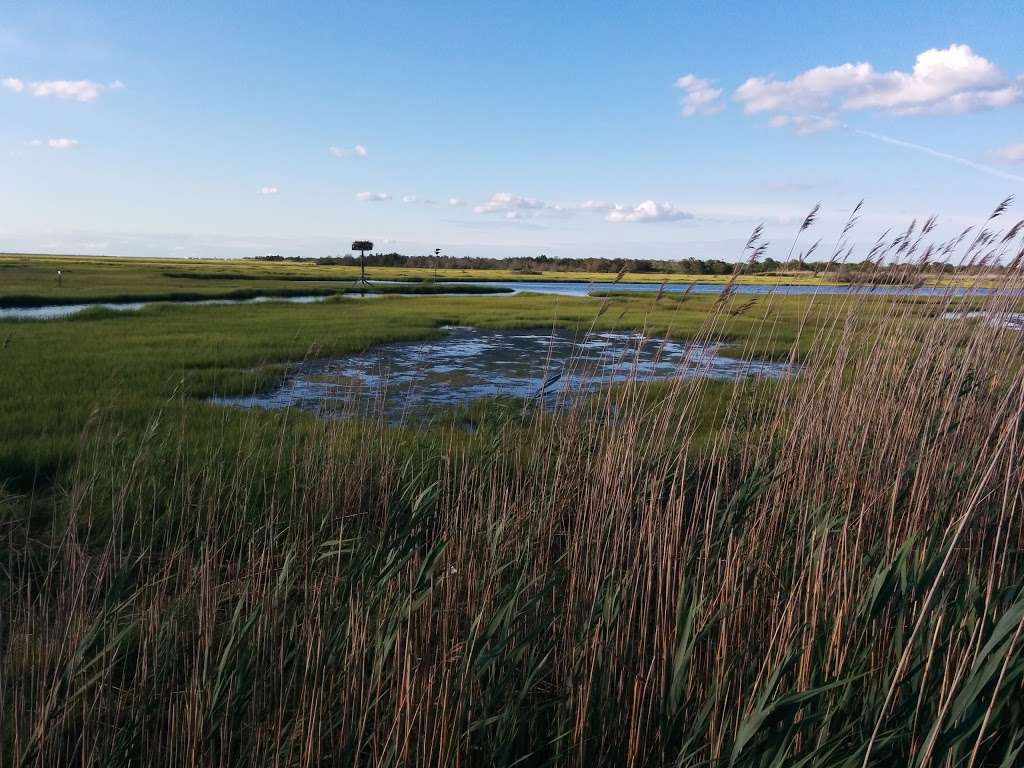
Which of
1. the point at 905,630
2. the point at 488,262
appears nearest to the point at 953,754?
the point at 905,630

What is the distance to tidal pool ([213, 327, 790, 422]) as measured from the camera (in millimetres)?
7688

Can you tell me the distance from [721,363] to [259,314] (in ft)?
49.4

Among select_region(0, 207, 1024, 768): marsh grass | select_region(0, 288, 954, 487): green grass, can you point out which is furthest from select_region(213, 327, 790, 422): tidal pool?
select_region(0, 207, 1024, 768): marsh grass

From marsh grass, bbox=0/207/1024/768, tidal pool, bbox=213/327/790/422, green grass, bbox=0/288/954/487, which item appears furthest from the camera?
tidal pool, bbox=213/327/790/422

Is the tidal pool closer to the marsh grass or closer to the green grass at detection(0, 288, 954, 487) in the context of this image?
the green grass at detection(0, 288, 954, 487)

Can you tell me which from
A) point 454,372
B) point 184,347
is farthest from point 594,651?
point 184,347

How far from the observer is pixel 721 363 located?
15484 millimetres

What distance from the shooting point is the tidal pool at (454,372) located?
303 inches

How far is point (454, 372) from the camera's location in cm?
1277

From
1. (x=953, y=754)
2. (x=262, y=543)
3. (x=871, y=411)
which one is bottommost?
(x=262, y=543)

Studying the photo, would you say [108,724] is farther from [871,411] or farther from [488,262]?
[488,262]

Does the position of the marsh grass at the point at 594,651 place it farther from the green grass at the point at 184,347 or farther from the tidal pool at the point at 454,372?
the tidal pool at the point at 454,372

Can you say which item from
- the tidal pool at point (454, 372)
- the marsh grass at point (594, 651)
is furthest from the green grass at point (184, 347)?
the marsh grass at point (594, 651)

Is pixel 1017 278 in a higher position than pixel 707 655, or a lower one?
higher
